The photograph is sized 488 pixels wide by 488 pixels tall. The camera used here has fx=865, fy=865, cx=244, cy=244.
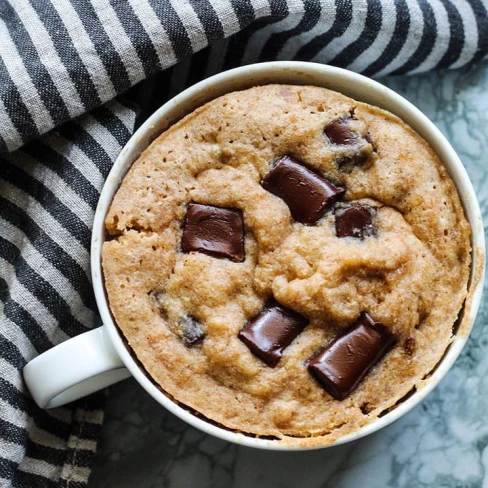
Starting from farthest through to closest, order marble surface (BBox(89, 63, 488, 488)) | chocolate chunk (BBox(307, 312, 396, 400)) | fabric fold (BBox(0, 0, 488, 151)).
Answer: marble surface (BBox(89, 63, 488, 488)), fabric fold (BBox(0, 0, 488, 151)), chocolate chunk (BBox(307, 312, 396, 400))

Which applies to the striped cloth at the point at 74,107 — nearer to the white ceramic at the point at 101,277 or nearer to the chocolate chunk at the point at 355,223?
the white ceramic at the point at 101,277

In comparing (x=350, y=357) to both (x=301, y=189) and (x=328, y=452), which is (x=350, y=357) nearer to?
(x=301, y=189)

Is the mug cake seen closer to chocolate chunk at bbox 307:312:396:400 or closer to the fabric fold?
chocolate chunk at bbox 307:312:396:400

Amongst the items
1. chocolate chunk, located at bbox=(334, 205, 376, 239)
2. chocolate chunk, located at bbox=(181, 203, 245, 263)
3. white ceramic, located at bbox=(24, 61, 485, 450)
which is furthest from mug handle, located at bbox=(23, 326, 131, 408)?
chocolate chunk, located at bbox=(334, 205, 376, 239)

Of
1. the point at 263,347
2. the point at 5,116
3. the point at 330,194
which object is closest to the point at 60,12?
the point at 5,116

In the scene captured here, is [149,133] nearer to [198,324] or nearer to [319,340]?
[198,324]

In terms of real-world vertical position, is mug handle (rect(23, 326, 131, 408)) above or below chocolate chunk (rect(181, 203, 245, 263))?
below

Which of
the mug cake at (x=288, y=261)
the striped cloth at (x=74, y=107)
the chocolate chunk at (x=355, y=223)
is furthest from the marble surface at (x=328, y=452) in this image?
the chocolate chunk at (x=355, y=223)

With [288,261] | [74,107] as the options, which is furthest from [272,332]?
[74,107]
